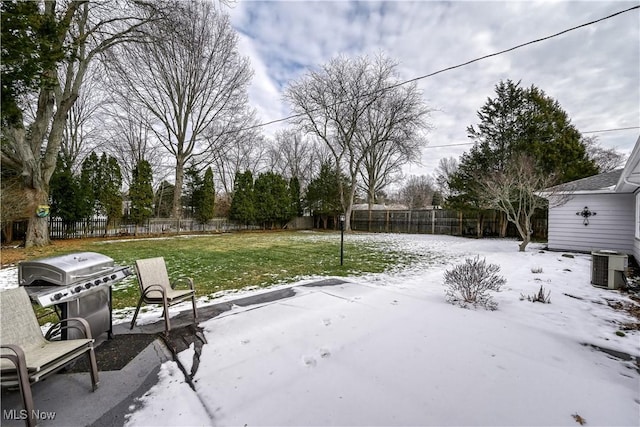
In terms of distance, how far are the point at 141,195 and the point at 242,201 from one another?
594 cm

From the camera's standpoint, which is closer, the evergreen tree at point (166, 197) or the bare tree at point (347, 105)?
the bare tree at point (347, 105)

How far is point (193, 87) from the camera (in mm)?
15586

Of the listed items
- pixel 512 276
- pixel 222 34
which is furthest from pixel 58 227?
pixel 512 276

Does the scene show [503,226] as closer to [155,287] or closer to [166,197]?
[155,287]

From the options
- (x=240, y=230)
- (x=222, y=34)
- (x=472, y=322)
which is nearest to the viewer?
(x=472, y=322)

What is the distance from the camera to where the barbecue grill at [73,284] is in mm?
2117

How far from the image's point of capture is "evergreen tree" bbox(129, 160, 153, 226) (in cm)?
1382

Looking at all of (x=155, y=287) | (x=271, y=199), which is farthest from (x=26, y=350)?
(x=271, y=199)

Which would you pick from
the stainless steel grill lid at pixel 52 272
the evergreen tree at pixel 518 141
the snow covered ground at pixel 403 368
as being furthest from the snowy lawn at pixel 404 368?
the evergreen tree at pixel 518 141

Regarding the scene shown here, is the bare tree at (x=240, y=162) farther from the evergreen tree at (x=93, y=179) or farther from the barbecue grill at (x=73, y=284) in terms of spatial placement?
the barbecue grill at (x=73, y=284)

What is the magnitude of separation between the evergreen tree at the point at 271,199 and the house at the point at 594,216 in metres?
15.2

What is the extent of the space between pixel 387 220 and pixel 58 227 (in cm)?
1775

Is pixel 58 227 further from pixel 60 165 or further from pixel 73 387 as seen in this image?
pixel 73 387

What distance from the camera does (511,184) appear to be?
9.38 m
